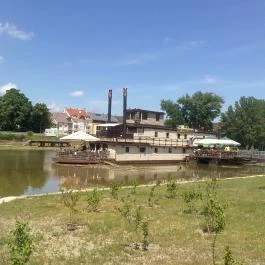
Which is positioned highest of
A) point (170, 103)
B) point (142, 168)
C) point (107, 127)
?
point (170, 103)

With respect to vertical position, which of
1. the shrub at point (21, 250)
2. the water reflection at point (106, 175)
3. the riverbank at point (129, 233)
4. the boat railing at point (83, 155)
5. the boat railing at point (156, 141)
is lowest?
the water reflection at point (106, 175)

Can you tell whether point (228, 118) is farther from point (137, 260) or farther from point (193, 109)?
point (137, 260)

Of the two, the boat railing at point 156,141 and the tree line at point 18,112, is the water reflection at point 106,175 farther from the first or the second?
the tree line at point 18,112

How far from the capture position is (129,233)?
13641mm

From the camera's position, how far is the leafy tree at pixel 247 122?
7875 centimetres

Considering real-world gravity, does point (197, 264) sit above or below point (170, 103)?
below

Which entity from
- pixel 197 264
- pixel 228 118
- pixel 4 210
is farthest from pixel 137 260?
pixel 228 118

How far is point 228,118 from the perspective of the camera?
3226 inches

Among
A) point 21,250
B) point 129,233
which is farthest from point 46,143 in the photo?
point 21,250

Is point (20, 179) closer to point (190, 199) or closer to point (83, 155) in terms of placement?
point (83, 155)

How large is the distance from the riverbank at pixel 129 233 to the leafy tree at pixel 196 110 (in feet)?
254

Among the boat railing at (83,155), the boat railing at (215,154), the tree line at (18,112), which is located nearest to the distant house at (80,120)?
the tree line at (18,112)

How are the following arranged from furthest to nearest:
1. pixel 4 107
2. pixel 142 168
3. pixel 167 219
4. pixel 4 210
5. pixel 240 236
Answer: pixel 4 107
pixel 142 168
pixel 4 210
pixel 167 219
pixel 240 236

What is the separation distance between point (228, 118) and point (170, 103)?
67.2ft
